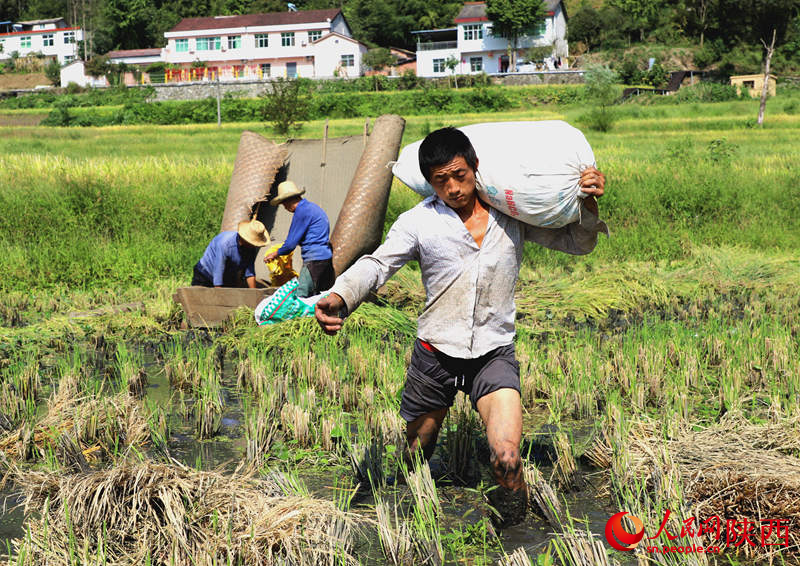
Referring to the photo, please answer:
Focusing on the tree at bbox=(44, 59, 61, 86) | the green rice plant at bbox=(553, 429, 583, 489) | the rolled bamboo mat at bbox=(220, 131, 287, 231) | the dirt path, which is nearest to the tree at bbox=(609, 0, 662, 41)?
the tree at bbox=(44, 59, 61, 86)

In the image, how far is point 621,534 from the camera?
321 centimetres

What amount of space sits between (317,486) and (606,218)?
29.1 ft

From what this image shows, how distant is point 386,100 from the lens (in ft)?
155

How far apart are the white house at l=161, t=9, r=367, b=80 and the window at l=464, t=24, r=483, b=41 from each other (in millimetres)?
9104

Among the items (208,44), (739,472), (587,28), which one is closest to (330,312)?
(739,472)

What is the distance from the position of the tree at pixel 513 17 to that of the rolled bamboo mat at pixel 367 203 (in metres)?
59.4

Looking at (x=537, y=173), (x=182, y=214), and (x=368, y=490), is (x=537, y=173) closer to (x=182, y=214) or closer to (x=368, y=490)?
(x=368, y=490)

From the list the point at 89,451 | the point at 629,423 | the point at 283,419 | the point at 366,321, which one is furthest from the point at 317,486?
the point at 366,321

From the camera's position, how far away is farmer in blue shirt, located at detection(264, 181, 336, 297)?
7.51 meters

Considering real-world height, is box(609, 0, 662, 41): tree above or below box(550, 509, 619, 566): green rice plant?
above

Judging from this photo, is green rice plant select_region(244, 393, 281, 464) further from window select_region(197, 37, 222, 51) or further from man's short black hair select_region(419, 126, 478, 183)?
window select_region(197, 37, 222, 51)

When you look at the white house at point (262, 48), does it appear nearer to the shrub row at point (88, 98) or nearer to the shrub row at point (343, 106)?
the shrub row at point (88, 98)

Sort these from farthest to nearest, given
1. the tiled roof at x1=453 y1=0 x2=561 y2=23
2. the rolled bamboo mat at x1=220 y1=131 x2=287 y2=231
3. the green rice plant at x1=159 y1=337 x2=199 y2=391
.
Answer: the tiled roof at x1=453 y1=0 x2=561 y2=23 < the rolled bamboo mat at x1=220 y1=131 x2=287 y2=231 < the green rice plant at x1=159 y1=337 x2=199 y2=391

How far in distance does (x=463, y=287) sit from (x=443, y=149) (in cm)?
58
